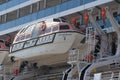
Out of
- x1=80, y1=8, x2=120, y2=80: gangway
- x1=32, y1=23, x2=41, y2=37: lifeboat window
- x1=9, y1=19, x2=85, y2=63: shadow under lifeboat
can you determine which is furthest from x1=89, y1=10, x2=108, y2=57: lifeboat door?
x1=32, y1=23, x2=41, y2=37: lifeboat window

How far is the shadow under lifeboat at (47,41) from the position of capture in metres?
19.7

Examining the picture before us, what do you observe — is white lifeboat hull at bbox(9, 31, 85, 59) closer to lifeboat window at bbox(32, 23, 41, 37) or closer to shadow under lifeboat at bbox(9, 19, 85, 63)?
shadow under lifeboat at bbox(9, 19, 85, 63)

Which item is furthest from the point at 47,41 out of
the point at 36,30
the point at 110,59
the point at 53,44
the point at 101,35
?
the point at 110,59

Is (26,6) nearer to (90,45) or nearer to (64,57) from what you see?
(64,57)

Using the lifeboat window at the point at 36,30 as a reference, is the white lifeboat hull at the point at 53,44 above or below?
below

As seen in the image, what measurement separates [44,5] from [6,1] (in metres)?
4.77

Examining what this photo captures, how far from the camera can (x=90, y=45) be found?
61.4 ft

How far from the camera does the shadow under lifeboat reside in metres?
19.7

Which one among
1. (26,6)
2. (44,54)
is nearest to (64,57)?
(44,54)

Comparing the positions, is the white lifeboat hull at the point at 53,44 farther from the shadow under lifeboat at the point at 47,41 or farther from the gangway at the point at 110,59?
the gangway at the point at 110,59

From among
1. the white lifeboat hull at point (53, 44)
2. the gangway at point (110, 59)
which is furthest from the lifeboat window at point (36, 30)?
the gangway at point (110, 59)

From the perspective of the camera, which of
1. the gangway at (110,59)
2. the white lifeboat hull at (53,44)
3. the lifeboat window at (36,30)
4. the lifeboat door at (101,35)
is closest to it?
the gangway at (110,59)

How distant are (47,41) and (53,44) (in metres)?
0.50

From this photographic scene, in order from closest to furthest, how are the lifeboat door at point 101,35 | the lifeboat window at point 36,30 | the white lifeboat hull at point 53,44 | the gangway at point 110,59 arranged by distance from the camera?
the gangway at point 110,59 → the lifeboat door at point 101,35 → the white lifeboat hull at point 53,44 → the lifeboat window at point 36,30
